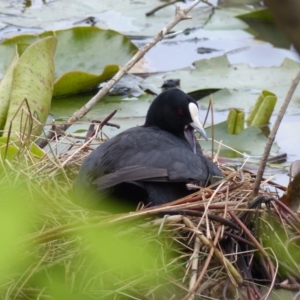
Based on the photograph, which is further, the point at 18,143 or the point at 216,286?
the point at 18,143

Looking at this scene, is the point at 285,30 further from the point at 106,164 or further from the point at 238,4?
the point at 238,4

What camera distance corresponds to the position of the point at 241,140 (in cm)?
338

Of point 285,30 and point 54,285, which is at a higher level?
point 285,30

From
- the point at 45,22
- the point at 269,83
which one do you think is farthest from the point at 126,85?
the point at 45,22

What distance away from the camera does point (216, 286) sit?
1922 mm

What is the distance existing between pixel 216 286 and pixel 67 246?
16.1 inches

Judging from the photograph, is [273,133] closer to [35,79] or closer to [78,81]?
[35,79]

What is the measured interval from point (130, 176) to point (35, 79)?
3.51 ft

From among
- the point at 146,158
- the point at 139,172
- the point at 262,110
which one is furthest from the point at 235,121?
the point at 139,172

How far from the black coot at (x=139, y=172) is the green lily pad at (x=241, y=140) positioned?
885 mm

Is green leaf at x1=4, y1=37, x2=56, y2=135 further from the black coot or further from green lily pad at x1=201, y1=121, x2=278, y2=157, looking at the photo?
green lily pad at x1=201, y1=121, x2=278, y2=157

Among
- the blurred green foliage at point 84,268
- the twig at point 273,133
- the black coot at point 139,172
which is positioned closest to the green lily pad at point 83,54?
the black coot at point 139,172

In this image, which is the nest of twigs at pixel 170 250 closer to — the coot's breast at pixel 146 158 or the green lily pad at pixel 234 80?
the coot's breast at pixel 146 158

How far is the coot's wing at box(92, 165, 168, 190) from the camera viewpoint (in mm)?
2094
